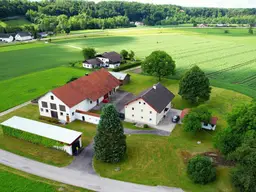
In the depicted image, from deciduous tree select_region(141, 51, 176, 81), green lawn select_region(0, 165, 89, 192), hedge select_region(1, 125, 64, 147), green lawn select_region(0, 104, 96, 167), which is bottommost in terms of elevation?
green lawn select_region(0, 165, 89, 192)

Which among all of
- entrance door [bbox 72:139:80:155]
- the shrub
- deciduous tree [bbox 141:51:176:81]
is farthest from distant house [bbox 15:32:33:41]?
the shrub

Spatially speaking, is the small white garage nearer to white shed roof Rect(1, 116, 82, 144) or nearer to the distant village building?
white shed roof Rect(1, 116, 82, 144)

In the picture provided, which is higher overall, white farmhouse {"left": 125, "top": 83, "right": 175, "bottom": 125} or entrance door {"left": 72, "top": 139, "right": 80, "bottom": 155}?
white farmhouse {"left": 125, "top": 83, "right": 175, "bottom": 125}

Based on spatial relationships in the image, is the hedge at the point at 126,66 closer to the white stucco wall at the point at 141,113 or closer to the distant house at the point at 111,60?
the distant house at the point at 111,60

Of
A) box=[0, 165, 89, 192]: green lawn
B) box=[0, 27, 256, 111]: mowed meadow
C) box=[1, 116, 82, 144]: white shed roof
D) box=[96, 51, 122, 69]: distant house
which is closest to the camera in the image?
box=[0, 165, 89, 192]: green lawn

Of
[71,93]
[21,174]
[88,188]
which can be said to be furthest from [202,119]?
[21,174]

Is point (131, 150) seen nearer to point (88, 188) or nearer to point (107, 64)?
point (88, 188)

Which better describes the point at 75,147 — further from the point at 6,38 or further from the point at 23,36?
the point at 23,36
